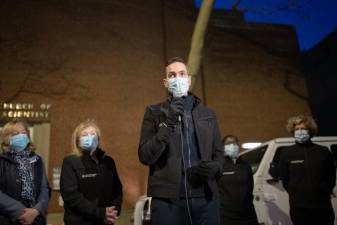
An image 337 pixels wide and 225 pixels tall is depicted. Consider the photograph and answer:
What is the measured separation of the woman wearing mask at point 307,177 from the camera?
3.95 meters

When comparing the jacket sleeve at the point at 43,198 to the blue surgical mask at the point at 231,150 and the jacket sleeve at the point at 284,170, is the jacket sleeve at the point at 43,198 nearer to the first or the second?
the blue surgical mask at the point at 231,150

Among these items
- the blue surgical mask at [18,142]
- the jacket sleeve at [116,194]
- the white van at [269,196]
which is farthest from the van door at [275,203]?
the blue surgical mask at [18,142]

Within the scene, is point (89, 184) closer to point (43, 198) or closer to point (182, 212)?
point (43, 198)

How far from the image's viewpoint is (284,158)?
4.36 m

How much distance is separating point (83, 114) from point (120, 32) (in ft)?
9.95

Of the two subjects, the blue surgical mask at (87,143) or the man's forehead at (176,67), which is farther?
the blue surgical mask at (87,143)

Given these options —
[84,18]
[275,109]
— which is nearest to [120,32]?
[84,18]

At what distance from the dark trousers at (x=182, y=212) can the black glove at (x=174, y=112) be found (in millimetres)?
549

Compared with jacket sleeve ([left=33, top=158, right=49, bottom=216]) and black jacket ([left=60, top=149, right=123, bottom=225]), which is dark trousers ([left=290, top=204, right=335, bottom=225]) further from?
jacket sleeve ([left=33, top=158, right=49, bottom=216])

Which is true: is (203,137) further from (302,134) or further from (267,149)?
(267,149)

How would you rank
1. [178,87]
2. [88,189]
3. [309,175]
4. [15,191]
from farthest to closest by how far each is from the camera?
[309,175] < [88,189] < [15,191] < [178,87]

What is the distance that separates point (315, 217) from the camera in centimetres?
393

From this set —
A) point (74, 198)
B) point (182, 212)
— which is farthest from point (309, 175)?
point (74, 198)

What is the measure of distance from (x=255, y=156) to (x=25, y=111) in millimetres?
6407
